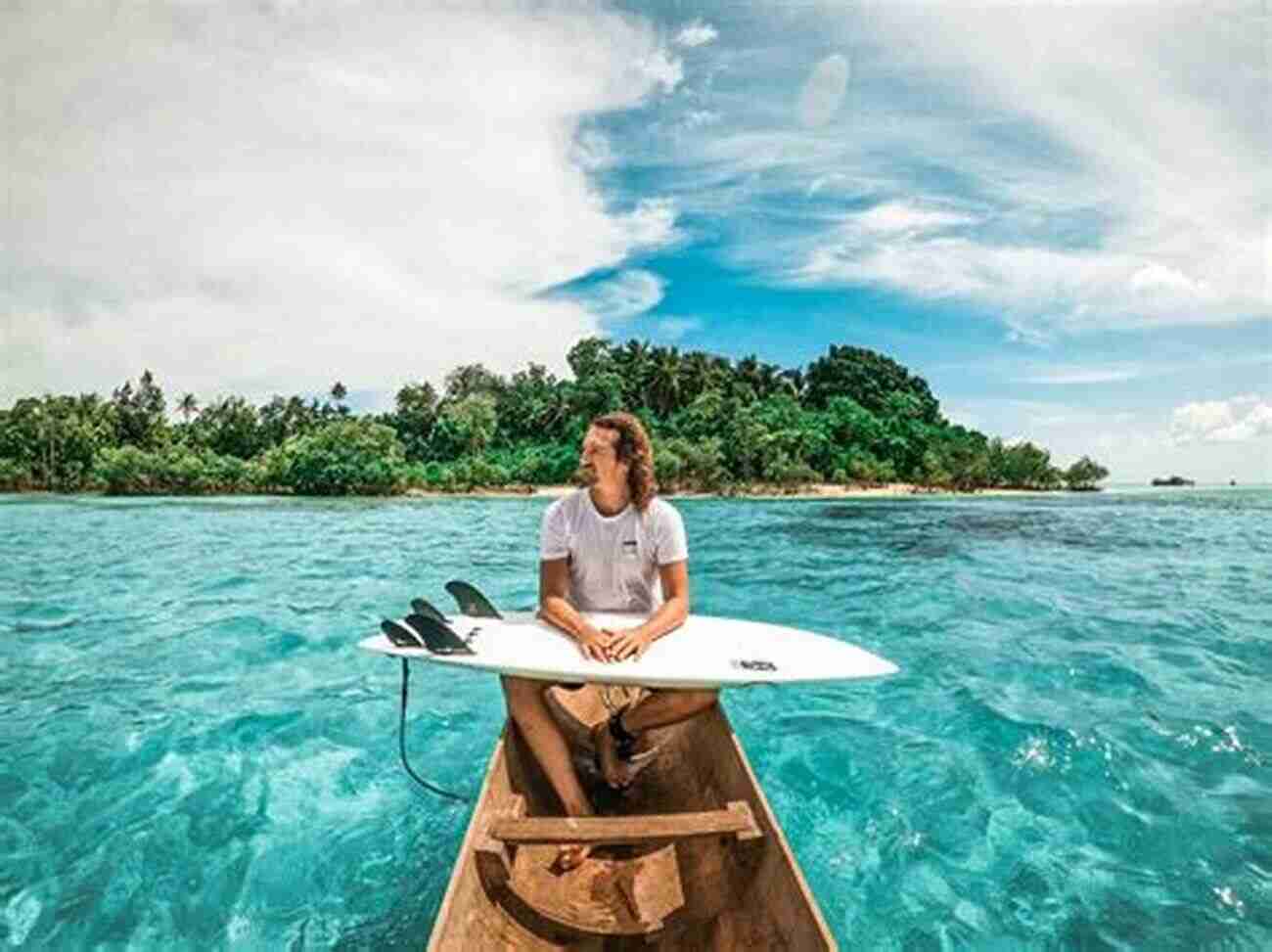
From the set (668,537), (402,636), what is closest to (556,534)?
→ (668,537)

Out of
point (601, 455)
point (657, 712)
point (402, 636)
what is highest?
point (601, 455)

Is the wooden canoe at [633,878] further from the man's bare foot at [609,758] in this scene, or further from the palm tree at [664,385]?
the palm tree at [664,385]

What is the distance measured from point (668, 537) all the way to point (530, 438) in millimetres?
81159

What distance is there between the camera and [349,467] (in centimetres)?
6888

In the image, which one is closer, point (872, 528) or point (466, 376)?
point (872, 528)

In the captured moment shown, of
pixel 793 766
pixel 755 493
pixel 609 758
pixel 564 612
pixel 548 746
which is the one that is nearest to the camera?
pixel 548 746

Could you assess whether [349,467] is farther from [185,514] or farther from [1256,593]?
[1256,593]

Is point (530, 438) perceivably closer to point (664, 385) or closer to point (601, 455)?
point (664, 385)

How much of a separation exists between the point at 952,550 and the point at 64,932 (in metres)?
25.1

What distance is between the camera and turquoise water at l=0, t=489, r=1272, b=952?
5.10m

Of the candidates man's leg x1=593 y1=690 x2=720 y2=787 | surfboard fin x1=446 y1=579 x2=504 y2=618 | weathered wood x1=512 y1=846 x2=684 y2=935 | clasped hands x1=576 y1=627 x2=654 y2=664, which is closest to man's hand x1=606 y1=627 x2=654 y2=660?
clasped hands x1=576 y1=627 x2=654 y2=664

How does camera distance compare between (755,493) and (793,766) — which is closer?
(793,766)

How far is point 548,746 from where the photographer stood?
4.41 meters

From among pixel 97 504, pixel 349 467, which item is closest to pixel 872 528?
pixel 349 467
